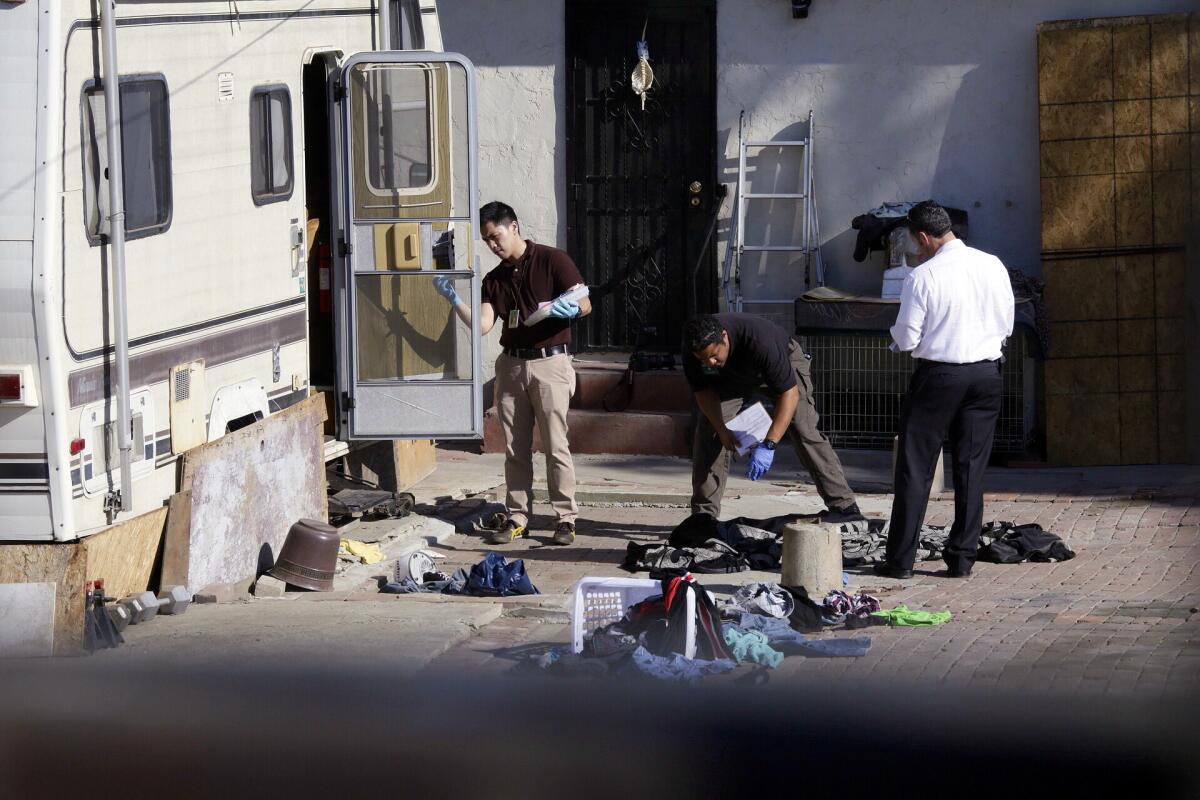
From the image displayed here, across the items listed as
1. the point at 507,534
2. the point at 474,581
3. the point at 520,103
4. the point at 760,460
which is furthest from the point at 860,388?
the point at 474,581

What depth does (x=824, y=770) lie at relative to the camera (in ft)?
5.19

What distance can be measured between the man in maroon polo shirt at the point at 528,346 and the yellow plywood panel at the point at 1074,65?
4.35m

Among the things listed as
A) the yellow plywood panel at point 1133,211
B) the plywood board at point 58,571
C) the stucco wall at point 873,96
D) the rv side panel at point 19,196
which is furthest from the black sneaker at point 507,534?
the yellow plywood panel at point 1133,211

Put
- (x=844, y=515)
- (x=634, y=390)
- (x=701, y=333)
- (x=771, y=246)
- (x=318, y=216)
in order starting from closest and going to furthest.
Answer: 1. (x=701, y=333)
2. (x=844, y=515)
3. (x=318, y=216)
4. (x=634, y=390)
5. (x=771, y=246)

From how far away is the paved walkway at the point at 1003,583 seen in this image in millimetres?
5285

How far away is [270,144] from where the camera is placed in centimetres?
791

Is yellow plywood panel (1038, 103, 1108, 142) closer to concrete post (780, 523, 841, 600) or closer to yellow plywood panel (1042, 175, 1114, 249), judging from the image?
yellow plywood panel (1042, 175, 1114, 249)

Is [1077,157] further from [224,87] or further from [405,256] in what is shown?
[224,87]

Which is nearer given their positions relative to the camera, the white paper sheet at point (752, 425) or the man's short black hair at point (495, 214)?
the white paper sheet at point (752, 425)

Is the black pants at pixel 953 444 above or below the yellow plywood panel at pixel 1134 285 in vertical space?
below

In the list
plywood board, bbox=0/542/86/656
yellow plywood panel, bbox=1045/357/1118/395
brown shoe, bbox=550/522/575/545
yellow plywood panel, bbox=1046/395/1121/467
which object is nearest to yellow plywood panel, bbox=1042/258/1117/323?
yellow plywood panel, bbox=1045/357/1118/395

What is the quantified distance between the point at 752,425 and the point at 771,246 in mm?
3789

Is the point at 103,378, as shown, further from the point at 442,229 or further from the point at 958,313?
the point at 958,313

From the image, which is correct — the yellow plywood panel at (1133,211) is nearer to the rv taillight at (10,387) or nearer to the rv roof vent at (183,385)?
the rv roof vent at (183,385)
